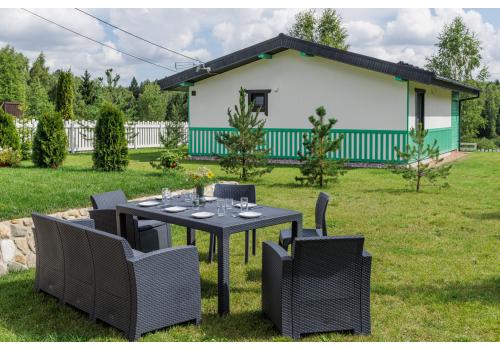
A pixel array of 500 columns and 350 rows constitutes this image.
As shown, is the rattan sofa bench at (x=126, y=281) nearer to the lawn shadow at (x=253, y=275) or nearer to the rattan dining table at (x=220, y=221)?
the rattan dining table at (x=220, y=221)

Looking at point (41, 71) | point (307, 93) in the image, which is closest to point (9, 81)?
point (41, 71)

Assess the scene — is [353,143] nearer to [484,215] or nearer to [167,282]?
[484,215]

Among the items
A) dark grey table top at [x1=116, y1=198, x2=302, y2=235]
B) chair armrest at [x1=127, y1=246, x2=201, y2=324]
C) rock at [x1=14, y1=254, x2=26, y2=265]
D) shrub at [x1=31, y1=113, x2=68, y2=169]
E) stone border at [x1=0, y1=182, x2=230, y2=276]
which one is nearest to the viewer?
chair armrest at [x1=127, y1=246, x2=201, y2=324]

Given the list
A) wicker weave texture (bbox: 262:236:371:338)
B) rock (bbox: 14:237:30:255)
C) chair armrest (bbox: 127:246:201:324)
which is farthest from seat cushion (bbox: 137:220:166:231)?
wicker weave texture (bbox: 262:236:371:338)

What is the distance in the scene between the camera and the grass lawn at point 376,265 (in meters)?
4.35

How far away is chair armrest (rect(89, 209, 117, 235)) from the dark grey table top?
0.40 m

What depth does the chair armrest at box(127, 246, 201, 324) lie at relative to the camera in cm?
408

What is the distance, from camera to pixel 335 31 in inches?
1511

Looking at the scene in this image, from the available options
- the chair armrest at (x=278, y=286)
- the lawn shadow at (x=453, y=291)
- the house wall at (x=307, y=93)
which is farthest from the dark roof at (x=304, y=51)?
the chair armrest at (x=278, y=286)

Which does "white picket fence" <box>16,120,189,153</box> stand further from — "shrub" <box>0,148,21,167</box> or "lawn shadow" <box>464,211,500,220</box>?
"lawn shadow" <box>464,211,500,220</box>

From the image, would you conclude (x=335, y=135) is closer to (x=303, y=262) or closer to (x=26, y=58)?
(x=303, y=262)

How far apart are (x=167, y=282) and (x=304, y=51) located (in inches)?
563

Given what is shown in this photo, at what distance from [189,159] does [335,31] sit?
72.5 ft

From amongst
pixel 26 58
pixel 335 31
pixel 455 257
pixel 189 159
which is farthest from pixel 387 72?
pixel 26 58
